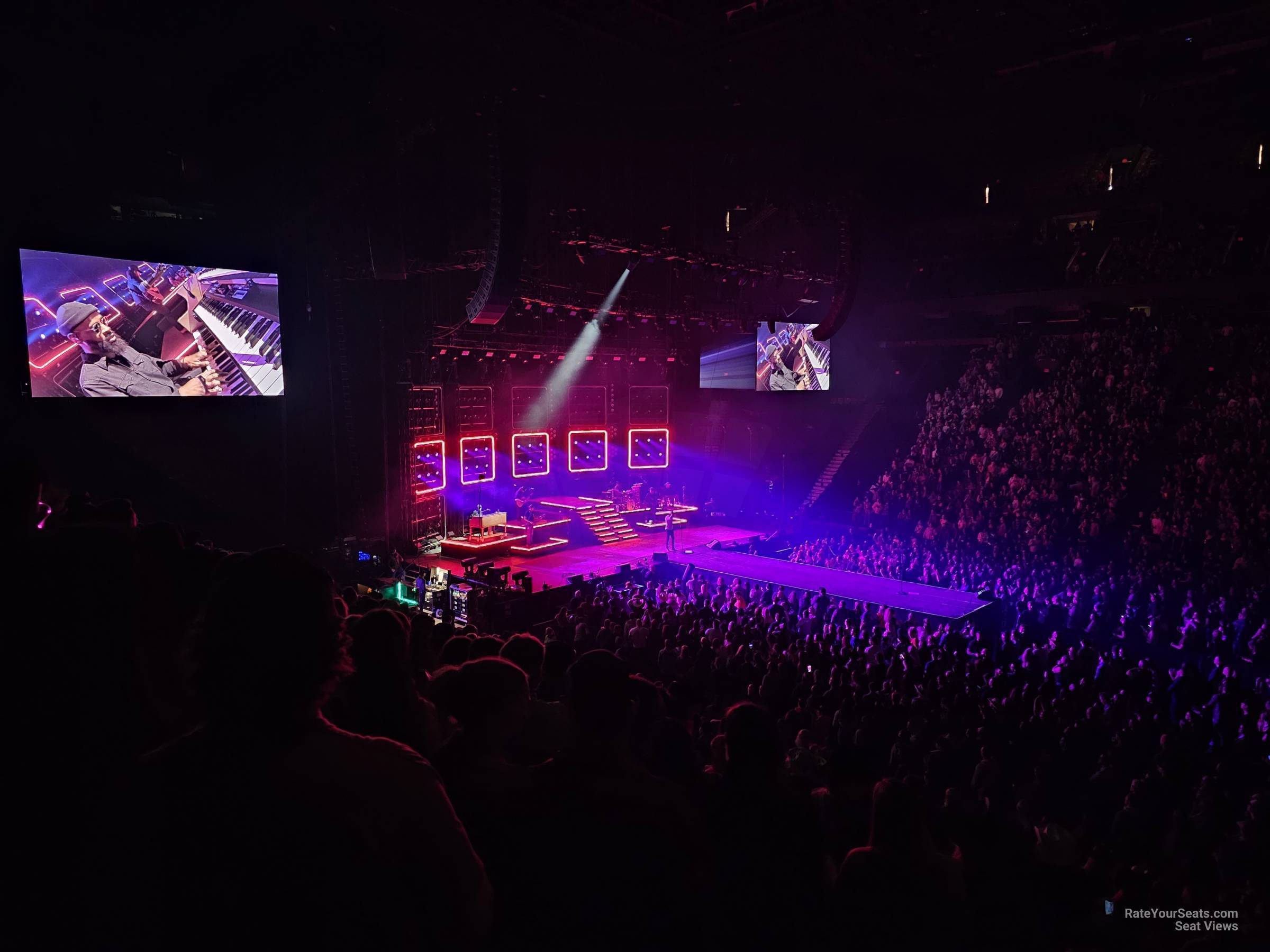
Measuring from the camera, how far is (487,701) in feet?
7.61

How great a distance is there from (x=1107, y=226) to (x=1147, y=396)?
24.3ft

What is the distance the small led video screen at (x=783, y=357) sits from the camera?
25.0 m

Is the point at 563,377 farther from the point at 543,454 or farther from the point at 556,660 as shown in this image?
the point at 556,660

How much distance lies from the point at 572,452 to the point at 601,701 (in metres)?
22.3

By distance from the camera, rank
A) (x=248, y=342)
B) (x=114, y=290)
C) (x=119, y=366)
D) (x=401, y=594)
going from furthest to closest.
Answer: (x=401, y=594) < (x=248, y=342) < (x=119, y=366) < (x=114, y=290)

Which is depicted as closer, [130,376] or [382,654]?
[382,654]

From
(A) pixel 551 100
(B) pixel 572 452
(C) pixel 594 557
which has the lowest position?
(C) pixel 594 557

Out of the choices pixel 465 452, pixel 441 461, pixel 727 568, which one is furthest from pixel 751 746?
pixel 465 452

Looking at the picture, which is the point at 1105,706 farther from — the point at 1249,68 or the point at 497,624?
the point at 1249,68

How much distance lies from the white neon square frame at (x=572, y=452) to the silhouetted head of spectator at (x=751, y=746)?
72.0 ft

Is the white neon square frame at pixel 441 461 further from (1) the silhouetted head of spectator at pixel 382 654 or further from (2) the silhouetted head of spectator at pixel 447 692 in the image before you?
(2) the silhouetted head of spectator at pixel 447 692

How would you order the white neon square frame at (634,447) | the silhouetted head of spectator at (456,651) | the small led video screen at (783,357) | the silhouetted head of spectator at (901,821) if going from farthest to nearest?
the white neon square frame at (634,447) < the small led video screen at (783,357) < the silhouetted head of spectator at (456,651) < the silhouetted head of spectator at (901,821)

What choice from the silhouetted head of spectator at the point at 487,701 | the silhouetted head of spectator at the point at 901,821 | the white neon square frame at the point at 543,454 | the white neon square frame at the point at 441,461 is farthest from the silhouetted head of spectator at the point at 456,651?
the white neon square frame at the point at 543,454

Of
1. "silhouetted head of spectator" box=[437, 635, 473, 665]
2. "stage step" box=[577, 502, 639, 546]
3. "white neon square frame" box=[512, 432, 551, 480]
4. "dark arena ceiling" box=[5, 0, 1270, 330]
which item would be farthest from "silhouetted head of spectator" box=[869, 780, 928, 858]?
"white neon square frame" box=[512, 432, 551, 480]
